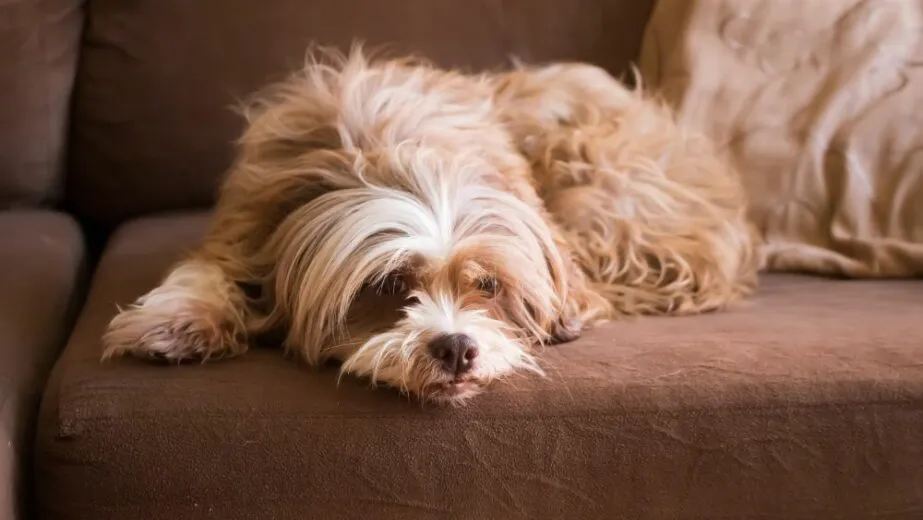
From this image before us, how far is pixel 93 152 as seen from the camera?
6.89 feet

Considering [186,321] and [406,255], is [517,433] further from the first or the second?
[186,321]

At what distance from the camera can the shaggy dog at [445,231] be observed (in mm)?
1319

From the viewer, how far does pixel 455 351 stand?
1243 mm

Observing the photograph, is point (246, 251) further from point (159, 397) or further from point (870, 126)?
point (870, 126)

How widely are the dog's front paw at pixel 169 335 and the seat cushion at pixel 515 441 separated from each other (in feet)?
0.07

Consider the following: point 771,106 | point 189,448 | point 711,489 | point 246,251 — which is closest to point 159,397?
point 189,448

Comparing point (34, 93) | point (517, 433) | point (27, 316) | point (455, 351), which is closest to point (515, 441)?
point (517, 433)

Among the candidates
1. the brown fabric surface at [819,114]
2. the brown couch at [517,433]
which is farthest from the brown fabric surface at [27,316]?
the brown fabric surface at [819,114]

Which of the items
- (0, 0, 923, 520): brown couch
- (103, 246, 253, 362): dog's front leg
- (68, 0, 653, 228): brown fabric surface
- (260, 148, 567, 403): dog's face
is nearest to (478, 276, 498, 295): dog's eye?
(260, 148, 567, 403): dog's face

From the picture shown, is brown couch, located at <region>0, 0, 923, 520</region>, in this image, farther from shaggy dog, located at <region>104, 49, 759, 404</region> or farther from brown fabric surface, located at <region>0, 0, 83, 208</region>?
brown fabric surface, located at <region>0, 0, 83, 208</region>

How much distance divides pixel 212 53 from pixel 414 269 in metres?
0.94

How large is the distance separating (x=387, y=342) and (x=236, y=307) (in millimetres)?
263

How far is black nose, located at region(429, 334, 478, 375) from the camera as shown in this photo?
1.24 m

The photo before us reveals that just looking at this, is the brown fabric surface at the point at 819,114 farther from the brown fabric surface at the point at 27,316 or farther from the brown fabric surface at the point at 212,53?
the brown fabric surface at the point at 27,316
